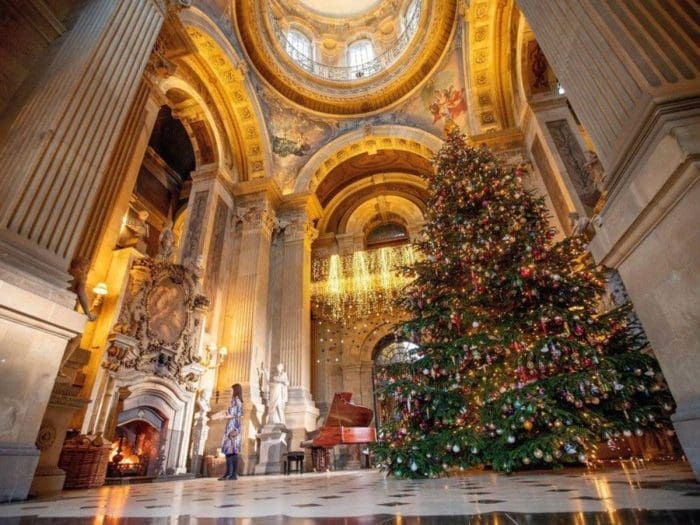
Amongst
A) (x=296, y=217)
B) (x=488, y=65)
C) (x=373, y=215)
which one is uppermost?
(x=373, y=215)

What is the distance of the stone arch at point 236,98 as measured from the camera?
396 inches

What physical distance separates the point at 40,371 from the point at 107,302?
13.7 ft

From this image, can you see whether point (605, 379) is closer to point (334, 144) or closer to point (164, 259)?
point (164, 259)

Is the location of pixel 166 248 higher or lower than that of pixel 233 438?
higher

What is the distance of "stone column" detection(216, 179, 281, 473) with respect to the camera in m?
8.95

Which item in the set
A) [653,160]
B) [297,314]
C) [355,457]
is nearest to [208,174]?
[297,314]

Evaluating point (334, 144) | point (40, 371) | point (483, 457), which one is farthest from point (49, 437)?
point (334, 144)

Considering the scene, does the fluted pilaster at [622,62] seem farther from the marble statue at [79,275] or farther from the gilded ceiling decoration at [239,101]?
the gilded ceiling decoration at [239,101]

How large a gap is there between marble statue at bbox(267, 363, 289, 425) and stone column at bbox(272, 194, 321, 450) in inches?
18.3

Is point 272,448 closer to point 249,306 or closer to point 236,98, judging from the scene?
point 249,306

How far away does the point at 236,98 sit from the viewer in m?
11.7

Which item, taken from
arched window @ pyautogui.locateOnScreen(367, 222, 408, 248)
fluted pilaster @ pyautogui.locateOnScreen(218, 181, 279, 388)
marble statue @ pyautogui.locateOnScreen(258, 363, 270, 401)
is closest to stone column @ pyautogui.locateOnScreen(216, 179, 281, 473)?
fluted pilaster @ pyautogui.locateOnScreen(218, 181, 279, 388)

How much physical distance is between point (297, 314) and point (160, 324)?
4336mm

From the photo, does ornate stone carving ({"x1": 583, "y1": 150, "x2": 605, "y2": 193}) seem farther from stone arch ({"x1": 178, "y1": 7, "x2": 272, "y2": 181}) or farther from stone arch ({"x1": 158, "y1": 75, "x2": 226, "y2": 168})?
stone arch ({"x1": 158, "y1": 75, "x2": 226, "y2": 168})
